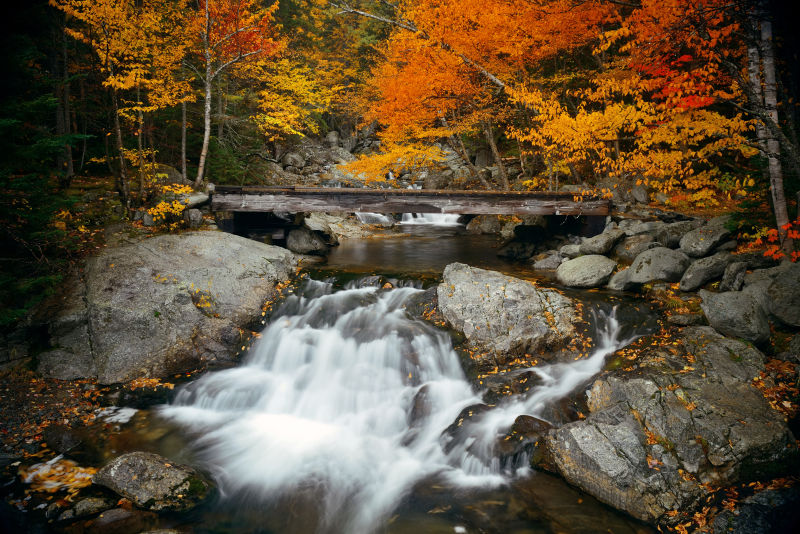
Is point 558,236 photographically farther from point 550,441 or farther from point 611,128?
point 550,441

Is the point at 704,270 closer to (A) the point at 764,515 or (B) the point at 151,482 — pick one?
(A) the point at 764,515

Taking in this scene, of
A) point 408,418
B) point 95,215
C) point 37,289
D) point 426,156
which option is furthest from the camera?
point 426,156

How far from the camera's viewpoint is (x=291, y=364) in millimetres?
8266

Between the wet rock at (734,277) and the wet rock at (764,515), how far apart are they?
405 centimetres

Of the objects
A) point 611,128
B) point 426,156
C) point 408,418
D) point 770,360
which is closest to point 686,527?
point 770,360

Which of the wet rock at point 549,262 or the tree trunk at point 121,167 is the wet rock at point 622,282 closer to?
the wet rock at point 549,262

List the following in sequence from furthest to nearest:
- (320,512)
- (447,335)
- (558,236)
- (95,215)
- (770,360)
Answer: (558,236) → (95,215) → (447,335) → (770,360) → (320,512)

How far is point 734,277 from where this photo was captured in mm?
7203

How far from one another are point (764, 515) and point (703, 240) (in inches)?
248

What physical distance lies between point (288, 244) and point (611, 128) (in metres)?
10.9

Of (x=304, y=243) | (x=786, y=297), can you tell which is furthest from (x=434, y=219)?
(x=786, y=297)

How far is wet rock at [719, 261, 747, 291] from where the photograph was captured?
277 inches

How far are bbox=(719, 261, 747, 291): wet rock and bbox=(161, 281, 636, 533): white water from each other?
6.99 feet

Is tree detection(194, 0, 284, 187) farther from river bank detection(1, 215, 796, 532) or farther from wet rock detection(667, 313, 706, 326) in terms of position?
wet rock detection(667, 313, 706, 326)
